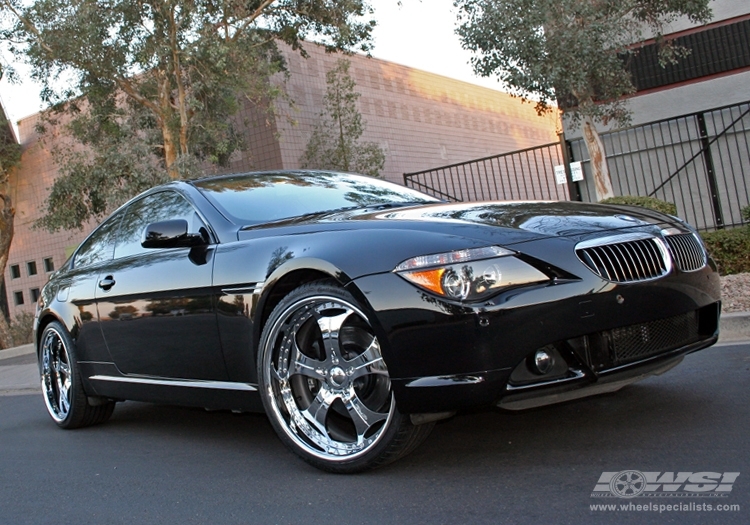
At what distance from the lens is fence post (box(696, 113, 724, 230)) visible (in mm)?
13133

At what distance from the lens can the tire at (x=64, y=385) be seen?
17.3 ft

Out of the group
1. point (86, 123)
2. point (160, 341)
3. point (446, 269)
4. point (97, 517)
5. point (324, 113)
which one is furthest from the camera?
point (324, 113)

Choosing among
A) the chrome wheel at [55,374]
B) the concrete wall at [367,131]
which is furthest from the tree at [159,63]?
the chrome wheel at [55,374]

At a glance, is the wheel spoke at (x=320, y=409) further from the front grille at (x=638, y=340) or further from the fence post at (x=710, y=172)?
the fence post at (x=710, y=172)

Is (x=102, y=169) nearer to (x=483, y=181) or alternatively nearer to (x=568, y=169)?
(x=568, y=169)

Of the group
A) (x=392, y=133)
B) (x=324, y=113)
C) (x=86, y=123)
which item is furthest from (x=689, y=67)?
(x=86, y=123)

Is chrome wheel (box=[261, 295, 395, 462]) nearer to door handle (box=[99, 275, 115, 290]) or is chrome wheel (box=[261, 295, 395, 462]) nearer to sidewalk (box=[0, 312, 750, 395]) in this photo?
door handle (box=[99, 275, 115, 290])

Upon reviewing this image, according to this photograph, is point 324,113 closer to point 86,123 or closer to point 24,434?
point 86,123

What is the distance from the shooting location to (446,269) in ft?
9.89

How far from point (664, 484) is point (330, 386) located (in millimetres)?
1406

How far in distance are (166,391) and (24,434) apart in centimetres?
193

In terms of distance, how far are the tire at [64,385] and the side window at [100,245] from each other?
483 millimetres

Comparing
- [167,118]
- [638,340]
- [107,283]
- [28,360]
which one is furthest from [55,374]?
[167,118]

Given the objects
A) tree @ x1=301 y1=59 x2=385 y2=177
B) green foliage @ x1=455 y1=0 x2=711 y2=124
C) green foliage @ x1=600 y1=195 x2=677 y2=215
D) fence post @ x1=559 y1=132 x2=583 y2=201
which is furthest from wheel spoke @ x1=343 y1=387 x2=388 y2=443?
tree @ x1=301 y1=59 x2=385 y2=177
